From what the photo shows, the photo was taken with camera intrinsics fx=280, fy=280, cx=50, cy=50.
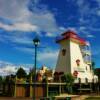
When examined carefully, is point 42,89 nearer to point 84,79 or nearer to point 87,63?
point 84,79

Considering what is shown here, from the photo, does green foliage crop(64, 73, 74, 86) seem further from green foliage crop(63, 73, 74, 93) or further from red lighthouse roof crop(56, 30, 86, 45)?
red lighthouse roof crop(56, 30, 86, 45)

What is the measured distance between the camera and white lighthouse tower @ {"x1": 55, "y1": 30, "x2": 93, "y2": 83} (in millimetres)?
79875

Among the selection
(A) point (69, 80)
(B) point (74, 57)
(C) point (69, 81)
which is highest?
(B) point (74, 57)

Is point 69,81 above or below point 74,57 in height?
below

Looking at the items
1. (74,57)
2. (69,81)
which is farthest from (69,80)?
(74,57)

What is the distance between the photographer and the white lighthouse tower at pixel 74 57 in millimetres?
79875

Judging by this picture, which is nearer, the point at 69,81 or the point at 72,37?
the point at 69,81

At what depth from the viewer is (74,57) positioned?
8138 centimetres

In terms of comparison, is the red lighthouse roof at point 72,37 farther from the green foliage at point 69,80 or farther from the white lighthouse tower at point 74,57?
the green foliage at point 69,80

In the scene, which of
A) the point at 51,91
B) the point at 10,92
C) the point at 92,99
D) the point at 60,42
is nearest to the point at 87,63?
the point at 60,42

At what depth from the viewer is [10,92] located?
66.2 m

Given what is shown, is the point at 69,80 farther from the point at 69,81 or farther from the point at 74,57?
the point at 74,57

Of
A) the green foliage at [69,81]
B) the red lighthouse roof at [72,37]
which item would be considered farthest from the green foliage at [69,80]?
the red lighthouse roof at [72,37]

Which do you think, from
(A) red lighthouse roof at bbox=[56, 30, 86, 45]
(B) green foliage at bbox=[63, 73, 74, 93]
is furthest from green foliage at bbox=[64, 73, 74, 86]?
(A) red lighthouse roof at bbox=[56, 30, 86, 45]
